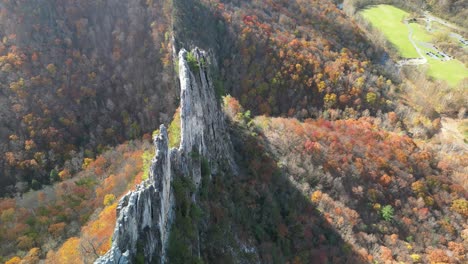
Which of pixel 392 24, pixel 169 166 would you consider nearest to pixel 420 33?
pixel 392 24

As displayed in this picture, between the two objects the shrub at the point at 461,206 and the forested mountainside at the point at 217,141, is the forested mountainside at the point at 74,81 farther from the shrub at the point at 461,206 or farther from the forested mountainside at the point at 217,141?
the shrub at the point at 461,206

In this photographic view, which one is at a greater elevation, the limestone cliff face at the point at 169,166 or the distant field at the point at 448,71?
the limestone cliff face at the point at 169,166

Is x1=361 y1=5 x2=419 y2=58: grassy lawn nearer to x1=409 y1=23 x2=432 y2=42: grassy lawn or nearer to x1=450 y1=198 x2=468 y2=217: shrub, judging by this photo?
x1=409 y1=23 x2=432 y2=42: grassy lawn

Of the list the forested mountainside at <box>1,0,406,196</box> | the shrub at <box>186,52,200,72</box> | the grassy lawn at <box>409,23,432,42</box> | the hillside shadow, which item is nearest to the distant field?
the grassy lawn at <box>409,23,432,42</box>

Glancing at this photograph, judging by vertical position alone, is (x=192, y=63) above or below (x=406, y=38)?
A: above

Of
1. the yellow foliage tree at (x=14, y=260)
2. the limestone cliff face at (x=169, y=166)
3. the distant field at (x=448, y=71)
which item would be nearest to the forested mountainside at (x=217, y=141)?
the limestone cliff face at (x=169, y=166)

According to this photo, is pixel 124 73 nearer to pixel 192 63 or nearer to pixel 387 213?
pixel 192 63
